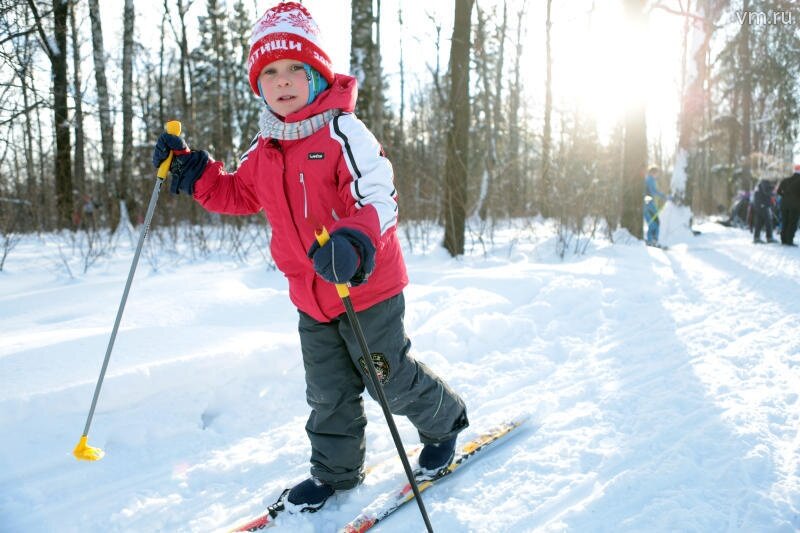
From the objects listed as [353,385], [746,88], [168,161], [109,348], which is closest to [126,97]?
[168,161]

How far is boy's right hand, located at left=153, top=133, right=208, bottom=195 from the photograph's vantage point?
2066 millimetres

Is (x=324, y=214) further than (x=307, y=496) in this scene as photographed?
No

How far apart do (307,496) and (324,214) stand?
106 centimetres

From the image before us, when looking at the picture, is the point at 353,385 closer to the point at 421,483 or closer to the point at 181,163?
the point at 421,483

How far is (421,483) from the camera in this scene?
6.73 ft

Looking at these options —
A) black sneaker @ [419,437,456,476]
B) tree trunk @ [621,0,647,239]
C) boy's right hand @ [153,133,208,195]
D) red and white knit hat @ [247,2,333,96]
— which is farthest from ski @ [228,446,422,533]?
tree trunk @ [621,0,647,239]

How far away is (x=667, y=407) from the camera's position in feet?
8.45

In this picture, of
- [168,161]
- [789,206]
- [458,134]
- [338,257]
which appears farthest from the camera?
[789,206]

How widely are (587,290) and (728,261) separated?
3961 millimetres

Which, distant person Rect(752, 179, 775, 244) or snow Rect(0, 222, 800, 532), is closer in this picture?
snow Rect(0, 222, 800, 532)

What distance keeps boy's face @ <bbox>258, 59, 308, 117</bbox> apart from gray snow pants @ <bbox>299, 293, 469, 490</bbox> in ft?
2.56

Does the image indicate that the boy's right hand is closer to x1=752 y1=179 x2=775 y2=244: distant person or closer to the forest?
the forest

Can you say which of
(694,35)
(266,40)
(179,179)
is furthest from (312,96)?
(694,35)

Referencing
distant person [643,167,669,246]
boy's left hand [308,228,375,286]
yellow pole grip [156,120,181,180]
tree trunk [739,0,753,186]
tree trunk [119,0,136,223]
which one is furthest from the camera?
tree trunk [739,0,753,186]
